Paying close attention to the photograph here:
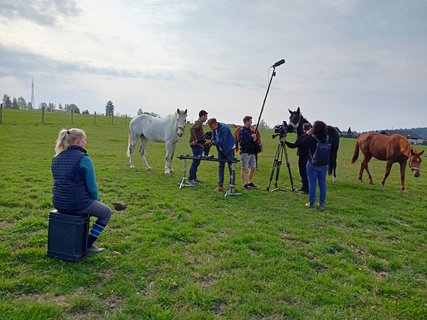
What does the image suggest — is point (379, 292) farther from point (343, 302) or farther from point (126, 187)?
point (126, 187)

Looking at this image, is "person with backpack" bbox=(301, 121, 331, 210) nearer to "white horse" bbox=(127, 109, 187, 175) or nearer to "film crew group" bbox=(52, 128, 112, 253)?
"white horse" bbox=(127, 109, 187, 175)

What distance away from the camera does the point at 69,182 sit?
13.0ft

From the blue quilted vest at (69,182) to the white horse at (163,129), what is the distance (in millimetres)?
6300

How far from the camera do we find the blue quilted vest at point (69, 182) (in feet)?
12.9

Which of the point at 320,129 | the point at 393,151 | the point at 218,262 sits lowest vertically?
the point at 218,262

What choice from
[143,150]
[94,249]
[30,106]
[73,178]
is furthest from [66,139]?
[30,106]

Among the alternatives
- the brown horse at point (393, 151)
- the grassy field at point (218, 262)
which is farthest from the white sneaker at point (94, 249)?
the brown horse at point (393, 151)

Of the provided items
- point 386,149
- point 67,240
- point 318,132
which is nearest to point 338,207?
point 318,132

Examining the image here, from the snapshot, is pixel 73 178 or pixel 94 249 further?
pixel 94 249

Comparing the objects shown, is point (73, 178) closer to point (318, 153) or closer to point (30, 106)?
point (318, 153)

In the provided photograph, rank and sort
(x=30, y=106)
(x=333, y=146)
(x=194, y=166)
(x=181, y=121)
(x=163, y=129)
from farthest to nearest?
(x=30, y=106)
(x=163, y=129)
(x=333, y=146)
(x=181, y=121)
(x=194, y=166)

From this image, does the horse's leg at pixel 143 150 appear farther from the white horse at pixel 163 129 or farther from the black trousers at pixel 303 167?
the black trousers at pixel 303 167

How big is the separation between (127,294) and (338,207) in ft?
18.9

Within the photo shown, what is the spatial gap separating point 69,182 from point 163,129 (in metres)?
7.41
